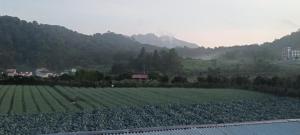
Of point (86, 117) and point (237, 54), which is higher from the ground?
point (237, 54)

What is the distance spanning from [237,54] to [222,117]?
305 ft

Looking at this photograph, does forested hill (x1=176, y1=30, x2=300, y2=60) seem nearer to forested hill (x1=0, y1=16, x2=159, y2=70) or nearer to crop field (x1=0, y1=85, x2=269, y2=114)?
forested hill (x1=0, y1=16, x2=159, y2=70)

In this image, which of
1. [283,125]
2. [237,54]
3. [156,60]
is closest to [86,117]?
[283,125]

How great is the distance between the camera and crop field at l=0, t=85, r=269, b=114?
34.2 m

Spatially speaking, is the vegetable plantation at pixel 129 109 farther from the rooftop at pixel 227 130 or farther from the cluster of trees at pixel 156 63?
Answer: the cluster of trees at pixel 156 63

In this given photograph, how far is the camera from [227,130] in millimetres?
9664

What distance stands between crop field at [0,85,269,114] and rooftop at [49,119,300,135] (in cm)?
2349

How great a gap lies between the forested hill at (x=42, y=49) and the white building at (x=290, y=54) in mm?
34426

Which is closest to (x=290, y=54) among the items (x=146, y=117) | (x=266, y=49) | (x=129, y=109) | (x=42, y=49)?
(x=266, y=49)

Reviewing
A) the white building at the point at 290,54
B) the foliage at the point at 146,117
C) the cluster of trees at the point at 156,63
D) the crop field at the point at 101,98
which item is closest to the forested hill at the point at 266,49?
the white building at the point at 290,54

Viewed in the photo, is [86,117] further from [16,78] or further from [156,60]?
[156,60]

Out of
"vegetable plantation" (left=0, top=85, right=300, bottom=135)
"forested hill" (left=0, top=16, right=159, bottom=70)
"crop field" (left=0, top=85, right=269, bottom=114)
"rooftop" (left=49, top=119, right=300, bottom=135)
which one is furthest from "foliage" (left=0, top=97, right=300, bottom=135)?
"forested hill" (left=0, top=16, right=159, bottom=70)

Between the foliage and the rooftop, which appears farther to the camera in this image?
the foliage

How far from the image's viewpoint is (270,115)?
32.4 meters
